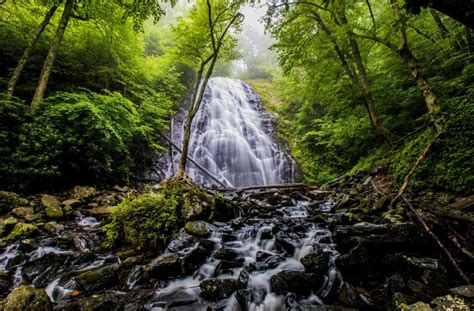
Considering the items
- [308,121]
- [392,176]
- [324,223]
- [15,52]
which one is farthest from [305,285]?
[308,121]

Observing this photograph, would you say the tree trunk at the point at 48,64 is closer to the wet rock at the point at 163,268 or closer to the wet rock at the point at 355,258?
the wet rock at the point at 163,268

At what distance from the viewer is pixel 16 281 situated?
3250 millimetres

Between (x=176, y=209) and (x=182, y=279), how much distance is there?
6.05 feet

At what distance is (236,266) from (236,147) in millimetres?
10520

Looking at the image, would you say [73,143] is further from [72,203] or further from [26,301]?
[26,301]

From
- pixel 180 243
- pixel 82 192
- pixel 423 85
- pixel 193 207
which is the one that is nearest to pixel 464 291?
pixel 180 243

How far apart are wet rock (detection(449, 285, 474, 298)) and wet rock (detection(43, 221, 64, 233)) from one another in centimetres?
669

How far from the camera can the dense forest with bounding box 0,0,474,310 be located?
2.92m

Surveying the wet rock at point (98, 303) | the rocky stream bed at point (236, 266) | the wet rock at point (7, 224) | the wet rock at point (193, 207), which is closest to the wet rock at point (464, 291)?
the rocky stream bed at point (236, 266)

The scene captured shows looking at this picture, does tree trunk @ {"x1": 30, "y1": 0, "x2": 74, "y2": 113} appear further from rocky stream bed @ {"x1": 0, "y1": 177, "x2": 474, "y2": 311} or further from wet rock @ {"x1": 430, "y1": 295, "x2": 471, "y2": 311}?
wet rock @ {"x1": 430, "y1": 295, "x2": 471, "y2": 311}

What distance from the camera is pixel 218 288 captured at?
3008 millimetres

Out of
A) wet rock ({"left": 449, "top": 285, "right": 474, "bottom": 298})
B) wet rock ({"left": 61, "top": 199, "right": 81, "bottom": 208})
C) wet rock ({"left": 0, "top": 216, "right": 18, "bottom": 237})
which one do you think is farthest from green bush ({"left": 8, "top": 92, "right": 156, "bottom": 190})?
wet rock ({"left": 449, "top": 285, "right": 474, "bottom": 298})

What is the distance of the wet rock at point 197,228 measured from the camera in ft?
Result: 15.1

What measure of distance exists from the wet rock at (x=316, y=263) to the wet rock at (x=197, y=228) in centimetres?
212
